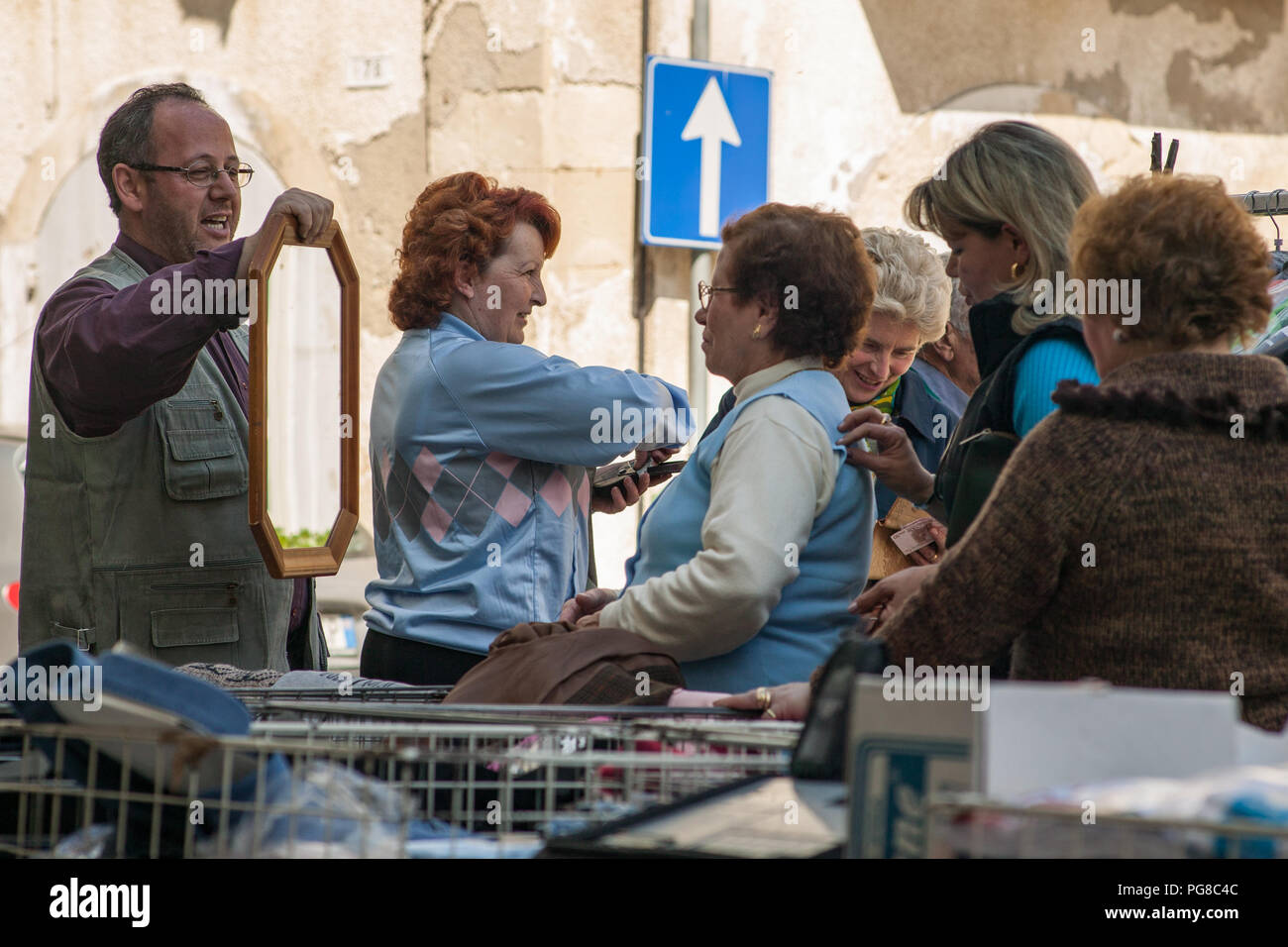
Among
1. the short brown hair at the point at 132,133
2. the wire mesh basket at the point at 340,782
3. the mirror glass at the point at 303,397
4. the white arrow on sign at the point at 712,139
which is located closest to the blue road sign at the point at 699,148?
the white arrow on sign at the point at 712,139

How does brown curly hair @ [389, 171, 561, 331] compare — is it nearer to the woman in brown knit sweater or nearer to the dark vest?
the dark vest

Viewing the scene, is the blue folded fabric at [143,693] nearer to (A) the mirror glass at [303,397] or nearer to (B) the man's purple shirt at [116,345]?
(B) the man's purple shirt at [116,345]

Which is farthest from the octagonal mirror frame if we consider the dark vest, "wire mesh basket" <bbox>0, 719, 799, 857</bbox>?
the dark vest

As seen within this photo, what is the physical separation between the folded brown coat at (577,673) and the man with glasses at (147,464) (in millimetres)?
1135

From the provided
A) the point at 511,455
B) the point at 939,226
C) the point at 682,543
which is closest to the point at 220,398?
the point at 511,455

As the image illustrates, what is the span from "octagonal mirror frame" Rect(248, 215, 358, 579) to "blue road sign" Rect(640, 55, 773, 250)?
3651mm

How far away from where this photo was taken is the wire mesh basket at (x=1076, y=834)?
3.54 ft

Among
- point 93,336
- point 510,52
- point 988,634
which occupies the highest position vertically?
point 510,52

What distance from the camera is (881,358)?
3.60m

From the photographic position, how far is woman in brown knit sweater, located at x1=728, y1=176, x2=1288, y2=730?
5.80 ft

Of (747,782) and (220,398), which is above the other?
(220,398)
